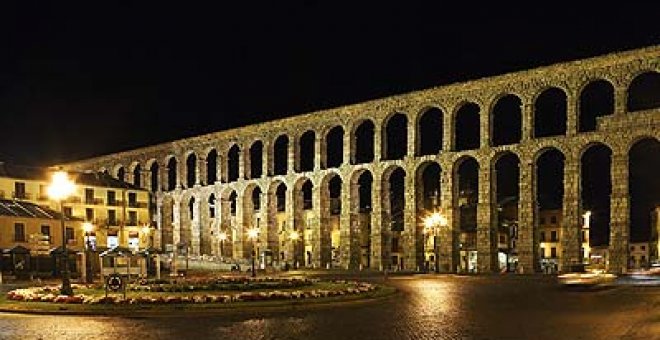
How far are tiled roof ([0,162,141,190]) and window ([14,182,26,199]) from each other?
901 millimetres

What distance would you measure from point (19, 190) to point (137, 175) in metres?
37.0

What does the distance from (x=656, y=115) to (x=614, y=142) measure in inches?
161

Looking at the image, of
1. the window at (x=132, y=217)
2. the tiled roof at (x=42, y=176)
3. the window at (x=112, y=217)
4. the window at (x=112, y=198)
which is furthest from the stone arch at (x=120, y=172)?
the window at (x=112, y=217)

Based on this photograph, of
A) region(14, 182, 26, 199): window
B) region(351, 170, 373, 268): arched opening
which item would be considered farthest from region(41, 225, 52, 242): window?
region(351, 170, 373, 268): arched opening

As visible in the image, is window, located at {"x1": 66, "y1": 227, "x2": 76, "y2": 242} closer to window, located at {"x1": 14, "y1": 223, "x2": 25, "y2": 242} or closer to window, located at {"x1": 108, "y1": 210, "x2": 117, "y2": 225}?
window, located at {"x1": 14, "y1": 223, "x2": 25, "y2": 242}

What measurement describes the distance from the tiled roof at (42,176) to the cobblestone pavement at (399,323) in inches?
2347

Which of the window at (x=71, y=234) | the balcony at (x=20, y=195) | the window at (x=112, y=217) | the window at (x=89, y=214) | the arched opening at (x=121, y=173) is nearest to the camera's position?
the window at (x=71, y=234)

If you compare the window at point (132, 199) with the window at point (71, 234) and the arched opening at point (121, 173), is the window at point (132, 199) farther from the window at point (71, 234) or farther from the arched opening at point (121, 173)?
the arched opening at point (121, 173)

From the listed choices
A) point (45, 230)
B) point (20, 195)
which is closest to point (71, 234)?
point (45, 230)

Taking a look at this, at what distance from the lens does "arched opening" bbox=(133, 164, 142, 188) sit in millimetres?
110250

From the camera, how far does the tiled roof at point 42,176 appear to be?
80.9 meters

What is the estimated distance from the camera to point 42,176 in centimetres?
8394

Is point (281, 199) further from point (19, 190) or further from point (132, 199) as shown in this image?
point (19, 190)

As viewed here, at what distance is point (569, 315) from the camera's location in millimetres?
24234
